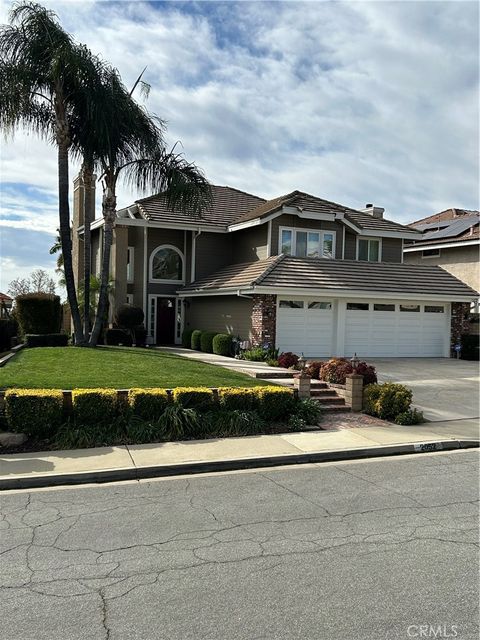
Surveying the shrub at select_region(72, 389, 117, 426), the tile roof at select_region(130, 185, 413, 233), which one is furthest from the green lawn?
the tile roof at select_region(130, 185, 413, 233)

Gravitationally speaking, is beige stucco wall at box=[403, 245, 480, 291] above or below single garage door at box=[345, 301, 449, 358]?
above

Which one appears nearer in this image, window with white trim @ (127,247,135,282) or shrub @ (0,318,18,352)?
shrub @ (0,318,18,352)

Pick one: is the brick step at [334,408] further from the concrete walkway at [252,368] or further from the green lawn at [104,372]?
the concrete walkway at [252,368]

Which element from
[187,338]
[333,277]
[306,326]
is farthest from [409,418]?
[187,338]

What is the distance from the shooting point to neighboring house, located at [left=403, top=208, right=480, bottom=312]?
30016 millimetres

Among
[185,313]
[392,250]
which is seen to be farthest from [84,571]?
[392,250]

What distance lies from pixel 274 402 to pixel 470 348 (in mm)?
14961

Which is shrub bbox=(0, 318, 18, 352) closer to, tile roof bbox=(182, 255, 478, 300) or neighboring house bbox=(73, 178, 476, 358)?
neighboring house bbox=(73, 178, 476, 358)

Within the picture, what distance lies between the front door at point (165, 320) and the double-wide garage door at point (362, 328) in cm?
715

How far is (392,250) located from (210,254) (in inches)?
347

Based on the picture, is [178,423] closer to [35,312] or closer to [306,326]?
[306,326]

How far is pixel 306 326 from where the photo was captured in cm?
2003

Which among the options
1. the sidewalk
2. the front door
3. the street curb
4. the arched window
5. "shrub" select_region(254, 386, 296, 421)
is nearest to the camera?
the street curb

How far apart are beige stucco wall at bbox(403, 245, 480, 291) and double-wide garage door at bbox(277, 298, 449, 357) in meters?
8.57
